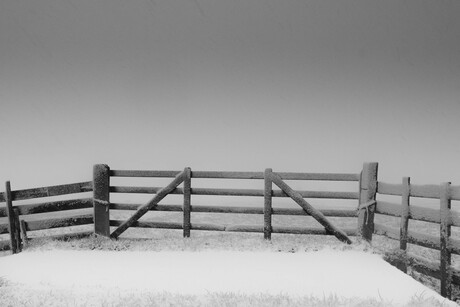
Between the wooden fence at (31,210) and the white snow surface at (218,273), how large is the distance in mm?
1152

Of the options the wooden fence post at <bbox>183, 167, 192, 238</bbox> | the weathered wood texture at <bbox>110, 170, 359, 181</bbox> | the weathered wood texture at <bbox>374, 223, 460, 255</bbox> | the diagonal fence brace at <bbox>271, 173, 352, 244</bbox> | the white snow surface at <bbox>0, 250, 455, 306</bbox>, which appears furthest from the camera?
the wooden fence post at <bbox>183, 167, 192, 238</bbox>

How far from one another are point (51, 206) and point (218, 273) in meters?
5.04

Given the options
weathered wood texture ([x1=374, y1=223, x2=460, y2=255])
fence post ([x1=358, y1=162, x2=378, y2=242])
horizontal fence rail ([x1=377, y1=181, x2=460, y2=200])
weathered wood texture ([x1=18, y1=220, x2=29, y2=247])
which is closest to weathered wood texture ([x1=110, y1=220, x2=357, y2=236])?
fence post ([x1=358, y1=162, x2=378, y2=242])

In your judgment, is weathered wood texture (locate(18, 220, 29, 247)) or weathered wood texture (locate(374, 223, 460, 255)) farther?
weathered wood texture (locate(18, 220, 29, 247))

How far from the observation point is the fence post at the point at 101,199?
9922 mm

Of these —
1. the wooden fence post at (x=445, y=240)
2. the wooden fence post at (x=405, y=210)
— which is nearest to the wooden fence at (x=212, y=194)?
the wooden fence post at (x=405, y=210)

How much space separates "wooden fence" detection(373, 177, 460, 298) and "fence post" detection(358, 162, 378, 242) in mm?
284

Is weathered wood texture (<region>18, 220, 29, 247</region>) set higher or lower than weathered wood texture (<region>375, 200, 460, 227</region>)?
lower

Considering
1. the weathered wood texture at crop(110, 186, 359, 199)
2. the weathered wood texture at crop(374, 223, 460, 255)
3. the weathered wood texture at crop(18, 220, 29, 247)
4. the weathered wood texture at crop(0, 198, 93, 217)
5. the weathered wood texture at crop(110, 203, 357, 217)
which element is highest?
the weathered wood texture at crop(110, 186, 359, 199)

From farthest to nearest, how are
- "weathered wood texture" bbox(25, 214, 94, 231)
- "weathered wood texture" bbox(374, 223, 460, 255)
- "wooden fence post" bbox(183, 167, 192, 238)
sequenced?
"wooden fence post" bbox(183, 167, 192, 238)
"weathered wood texture" bbox(25, 214, 94, 231)
"weathered wood texture" bbox(374, 223, 460, 255)

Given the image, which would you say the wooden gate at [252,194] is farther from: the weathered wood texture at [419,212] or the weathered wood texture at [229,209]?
the weathered wood texture at [419,212]

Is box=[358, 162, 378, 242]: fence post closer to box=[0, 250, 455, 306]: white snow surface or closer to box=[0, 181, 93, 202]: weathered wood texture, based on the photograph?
box=[0, 250, 455, 306]: white snow surface

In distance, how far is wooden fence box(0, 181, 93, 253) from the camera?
373 inches

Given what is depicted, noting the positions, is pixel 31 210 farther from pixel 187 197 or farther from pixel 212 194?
pixel 212 194
